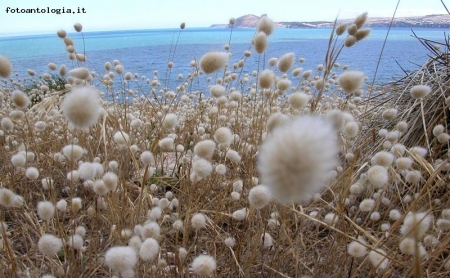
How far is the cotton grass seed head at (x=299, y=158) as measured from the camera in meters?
0.41

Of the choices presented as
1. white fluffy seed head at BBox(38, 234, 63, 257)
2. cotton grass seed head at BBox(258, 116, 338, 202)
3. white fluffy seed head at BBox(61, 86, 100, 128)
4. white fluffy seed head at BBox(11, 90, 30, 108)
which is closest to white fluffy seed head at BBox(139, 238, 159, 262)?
white fluffy seed head at BBox(38, 234, 63, 257)

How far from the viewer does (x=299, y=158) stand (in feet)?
1.33

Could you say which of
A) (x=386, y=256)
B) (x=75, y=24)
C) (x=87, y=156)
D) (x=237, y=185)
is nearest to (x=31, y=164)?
(x=87, y=156)

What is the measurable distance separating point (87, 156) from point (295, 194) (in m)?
1.96

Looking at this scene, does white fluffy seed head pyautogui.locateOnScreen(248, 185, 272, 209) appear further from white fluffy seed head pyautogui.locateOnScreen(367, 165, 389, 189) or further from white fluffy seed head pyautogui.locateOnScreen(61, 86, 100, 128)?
white fluffy seed head pyautogui.locateOnScreen(61, 86, 100, 128)

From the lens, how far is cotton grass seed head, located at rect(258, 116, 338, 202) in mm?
407

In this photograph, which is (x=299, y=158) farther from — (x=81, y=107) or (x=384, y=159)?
(x=384, y=159)

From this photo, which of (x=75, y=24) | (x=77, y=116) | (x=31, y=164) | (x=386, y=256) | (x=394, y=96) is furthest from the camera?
(x=394, y=96)

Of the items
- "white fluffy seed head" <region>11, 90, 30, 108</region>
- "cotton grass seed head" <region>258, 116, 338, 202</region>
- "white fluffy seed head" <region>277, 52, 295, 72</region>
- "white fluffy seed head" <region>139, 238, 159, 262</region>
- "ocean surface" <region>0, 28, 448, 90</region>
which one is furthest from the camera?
"ocean surface" <region>0, 28, 448, 90</region>

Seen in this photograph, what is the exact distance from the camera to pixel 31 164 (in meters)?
2.02

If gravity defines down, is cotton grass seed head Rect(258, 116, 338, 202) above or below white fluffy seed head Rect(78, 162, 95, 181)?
above

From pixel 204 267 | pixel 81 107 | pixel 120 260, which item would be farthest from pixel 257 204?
pixel 81 107

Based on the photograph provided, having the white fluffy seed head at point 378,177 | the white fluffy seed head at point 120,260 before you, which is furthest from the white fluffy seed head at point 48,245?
the white fluffy seed head at point 378,177

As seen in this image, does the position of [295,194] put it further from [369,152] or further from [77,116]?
[369,152]
